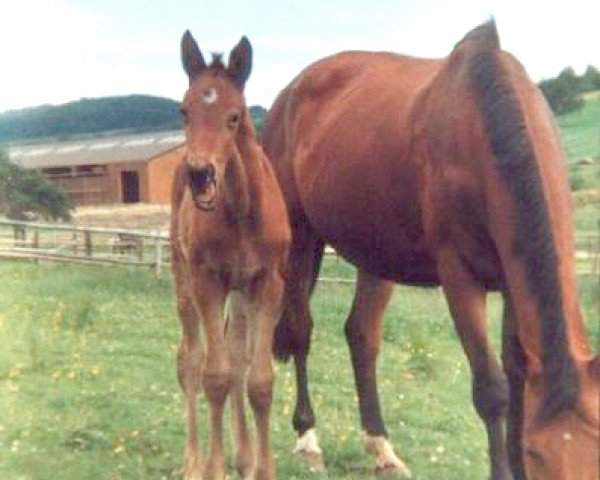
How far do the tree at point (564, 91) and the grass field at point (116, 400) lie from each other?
0.50 metres

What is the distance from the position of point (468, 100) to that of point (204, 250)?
0.86m

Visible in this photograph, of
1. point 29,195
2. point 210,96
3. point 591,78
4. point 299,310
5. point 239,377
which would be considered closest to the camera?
point 210,96

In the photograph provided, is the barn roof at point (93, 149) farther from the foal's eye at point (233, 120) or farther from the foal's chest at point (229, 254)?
the foal's eye at point (233, 120)

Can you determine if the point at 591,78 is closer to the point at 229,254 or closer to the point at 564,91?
the point at 564,91

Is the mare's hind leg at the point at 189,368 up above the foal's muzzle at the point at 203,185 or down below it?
below

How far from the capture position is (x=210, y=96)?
3250mm

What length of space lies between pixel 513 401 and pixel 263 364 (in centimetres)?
73

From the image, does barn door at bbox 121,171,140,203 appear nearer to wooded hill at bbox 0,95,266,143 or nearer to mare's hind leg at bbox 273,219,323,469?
wooded hill at bbox 0,95,266,143

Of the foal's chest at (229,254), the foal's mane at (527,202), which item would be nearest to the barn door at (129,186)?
the foal's chest at (229,254)

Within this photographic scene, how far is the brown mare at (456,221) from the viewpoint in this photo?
2.69 m

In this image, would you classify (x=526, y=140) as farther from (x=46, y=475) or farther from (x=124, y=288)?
(x=46, y=475)

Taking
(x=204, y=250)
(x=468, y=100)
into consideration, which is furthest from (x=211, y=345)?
(x=468, y=100)

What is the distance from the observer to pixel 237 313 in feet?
13.1

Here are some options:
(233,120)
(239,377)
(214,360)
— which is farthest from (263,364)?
(233,120)
